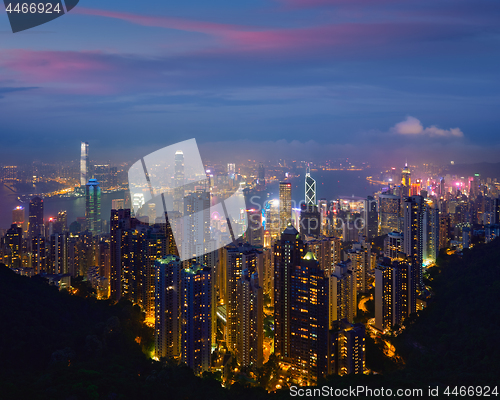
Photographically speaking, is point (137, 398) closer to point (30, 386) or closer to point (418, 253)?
point (30, 386)

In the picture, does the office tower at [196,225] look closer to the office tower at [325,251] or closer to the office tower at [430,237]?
the office tower at [325,251]

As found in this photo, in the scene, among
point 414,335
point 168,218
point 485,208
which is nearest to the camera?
point 414,335

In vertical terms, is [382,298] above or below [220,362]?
above

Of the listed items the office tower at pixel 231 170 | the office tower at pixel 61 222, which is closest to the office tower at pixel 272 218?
the office tower at pixel 231 170

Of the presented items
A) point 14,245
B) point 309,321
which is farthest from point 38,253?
point 309,321

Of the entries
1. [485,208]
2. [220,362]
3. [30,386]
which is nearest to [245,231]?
[220,362]

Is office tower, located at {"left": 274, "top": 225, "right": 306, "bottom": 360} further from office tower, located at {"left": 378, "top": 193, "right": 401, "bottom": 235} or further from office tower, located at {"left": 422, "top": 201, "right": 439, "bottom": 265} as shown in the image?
office tower, located at {"left": 378, "top": 193, "right": 401, "bottom": 235}
